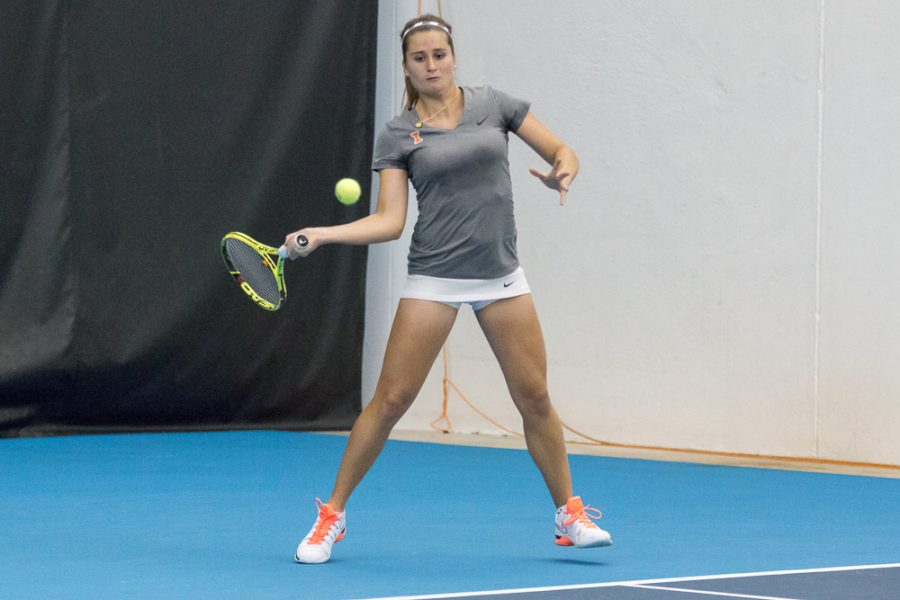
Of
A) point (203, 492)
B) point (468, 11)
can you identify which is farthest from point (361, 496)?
point (468, 11)

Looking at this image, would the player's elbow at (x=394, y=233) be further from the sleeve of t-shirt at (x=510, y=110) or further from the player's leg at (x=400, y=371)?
the sleeve of t-shirt at (x=510, y=110)

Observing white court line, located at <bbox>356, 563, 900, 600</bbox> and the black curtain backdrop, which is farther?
the black curtain backdrop

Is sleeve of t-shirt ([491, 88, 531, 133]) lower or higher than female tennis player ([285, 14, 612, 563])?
higher

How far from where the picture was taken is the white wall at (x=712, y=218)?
7.26 m

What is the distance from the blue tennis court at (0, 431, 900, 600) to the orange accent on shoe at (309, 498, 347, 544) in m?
0.08

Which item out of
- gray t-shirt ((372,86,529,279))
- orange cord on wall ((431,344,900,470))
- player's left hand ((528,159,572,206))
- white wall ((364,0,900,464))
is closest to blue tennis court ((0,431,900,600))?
orange cord on wall ((431,344,900,470))

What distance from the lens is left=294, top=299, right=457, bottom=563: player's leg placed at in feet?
14.8

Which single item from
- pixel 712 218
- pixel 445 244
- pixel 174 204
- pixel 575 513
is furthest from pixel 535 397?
pixel 174 204

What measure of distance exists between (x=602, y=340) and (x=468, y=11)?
82.8 inches

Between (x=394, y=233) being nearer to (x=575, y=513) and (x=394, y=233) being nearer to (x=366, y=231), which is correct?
(x=366, y=231)

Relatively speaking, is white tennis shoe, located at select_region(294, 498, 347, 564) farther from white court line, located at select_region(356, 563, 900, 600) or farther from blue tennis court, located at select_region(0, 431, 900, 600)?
white court line, located at select_region(356, 563, 900, 600)

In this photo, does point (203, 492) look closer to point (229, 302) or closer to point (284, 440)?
point (284, 440)

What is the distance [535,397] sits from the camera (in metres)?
4.55

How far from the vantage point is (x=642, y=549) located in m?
4.78
